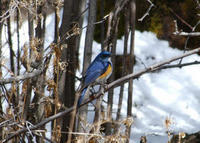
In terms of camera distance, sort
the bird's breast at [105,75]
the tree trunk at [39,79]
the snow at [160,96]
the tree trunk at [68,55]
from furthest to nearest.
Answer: the snow at [160,96], the tree trunk at [68,55], the bird's breast at [105,75], the tree trunk at [39,79]

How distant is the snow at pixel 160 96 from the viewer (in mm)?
5879

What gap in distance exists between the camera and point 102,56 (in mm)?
3564

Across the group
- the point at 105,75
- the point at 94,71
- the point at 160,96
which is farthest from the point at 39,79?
the point at 160,96

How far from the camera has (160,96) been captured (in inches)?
262

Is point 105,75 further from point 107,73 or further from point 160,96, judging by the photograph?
point 160,96

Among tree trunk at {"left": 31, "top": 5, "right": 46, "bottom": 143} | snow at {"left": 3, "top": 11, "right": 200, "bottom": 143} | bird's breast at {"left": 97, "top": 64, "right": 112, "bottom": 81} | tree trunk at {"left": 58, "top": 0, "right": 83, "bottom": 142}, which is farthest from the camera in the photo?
snow at {"left": 3, "top": 11, "right": 200, "bottom": 143}

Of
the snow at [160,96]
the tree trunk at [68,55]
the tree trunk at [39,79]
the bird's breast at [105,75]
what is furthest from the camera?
the snow at [160,96]

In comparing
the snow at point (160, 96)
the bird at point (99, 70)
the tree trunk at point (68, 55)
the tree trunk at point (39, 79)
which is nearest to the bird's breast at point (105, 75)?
the bird at point (99, 70)

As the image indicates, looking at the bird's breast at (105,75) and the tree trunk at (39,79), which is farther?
the bird's breast at (105,75)

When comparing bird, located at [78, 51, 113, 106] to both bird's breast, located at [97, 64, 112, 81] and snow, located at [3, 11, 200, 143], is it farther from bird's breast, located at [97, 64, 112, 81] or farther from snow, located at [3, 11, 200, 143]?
snow, located at [3, 11, 200, 143]

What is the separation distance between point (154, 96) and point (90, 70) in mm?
3354

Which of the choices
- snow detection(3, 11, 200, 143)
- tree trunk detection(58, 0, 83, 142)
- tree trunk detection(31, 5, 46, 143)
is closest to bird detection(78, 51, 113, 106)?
tree trunk detection(58, 0, 83, 142)

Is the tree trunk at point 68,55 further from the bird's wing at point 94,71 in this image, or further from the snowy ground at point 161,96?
the snowy ground at point 161,96

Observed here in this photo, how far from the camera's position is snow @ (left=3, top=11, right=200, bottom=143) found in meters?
5.88
